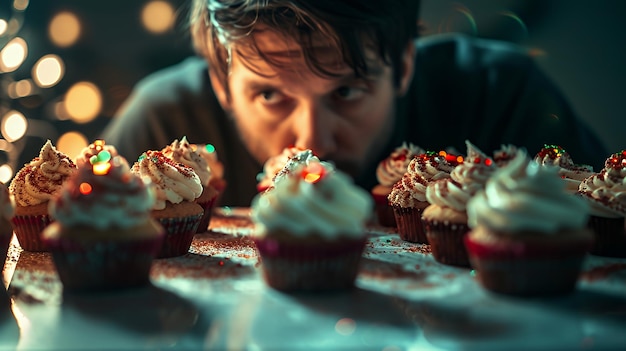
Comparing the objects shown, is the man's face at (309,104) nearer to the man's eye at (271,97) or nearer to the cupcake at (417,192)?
the man's eye at (271,97)

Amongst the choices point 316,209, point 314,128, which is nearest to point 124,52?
point 314,128

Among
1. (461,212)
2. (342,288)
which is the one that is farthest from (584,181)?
(342,288)

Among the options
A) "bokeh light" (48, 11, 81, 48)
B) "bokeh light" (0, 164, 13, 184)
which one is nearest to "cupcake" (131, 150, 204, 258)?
"bokeh light" (0, 164, 13, 184)

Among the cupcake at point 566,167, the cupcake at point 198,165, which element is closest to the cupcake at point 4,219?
the cupcake at point 198,165

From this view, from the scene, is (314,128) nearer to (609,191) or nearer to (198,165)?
(198,165)

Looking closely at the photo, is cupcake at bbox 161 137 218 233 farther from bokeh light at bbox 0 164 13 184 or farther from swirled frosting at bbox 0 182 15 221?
bokeh light at bbox 0 164 13 184
